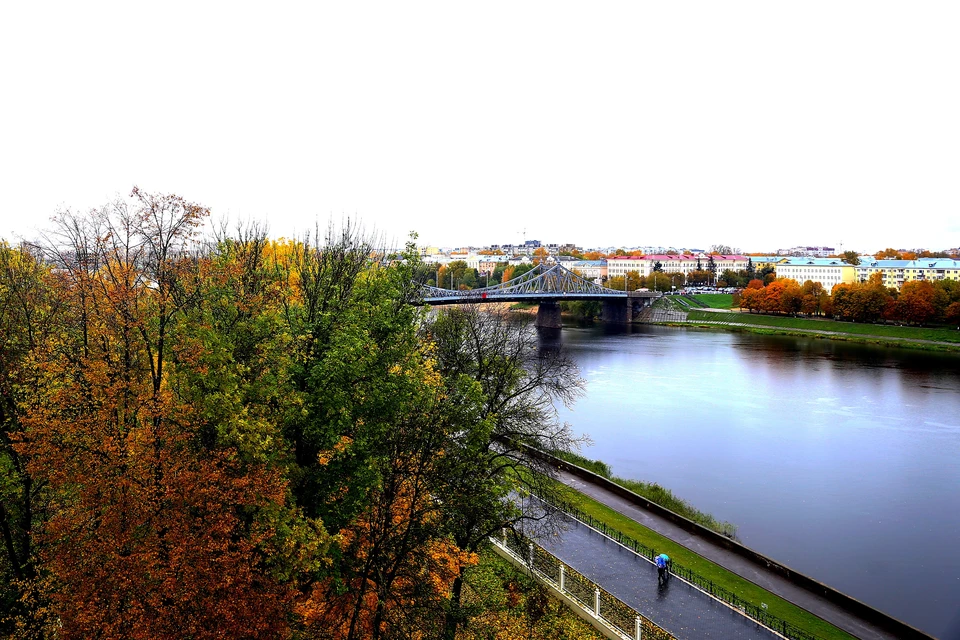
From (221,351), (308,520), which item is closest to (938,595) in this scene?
(308,520)

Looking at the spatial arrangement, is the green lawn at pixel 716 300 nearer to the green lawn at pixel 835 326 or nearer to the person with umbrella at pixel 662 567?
the green lawn at pixel 835 326

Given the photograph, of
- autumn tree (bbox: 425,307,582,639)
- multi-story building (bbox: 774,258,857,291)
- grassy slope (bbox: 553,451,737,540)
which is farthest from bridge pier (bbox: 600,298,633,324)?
autumn tree (bbox: 425,307,582,639)

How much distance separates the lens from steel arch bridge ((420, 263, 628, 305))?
48062 mm

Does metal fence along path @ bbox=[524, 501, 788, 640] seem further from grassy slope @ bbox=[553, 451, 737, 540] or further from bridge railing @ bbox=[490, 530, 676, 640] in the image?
grassy slope @ bbox=[553, 451, 737, 540]

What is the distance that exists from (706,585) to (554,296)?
47.0 metres

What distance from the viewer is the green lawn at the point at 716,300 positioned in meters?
69.9

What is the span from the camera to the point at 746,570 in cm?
1131

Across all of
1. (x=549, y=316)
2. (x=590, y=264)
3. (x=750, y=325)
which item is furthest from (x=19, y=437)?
(x=590, y=264)

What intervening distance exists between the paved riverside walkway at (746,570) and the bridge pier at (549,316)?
41.8m

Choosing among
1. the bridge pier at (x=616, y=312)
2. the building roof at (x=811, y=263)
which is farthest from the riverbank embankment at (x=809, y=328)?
the building roof at (x=811, y=263)

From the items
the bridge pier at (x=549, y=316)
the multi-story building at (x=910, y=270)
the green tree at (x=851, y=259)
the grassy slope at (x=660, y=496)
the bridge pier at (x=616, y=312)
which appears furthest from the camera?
the green tree at (x=851, y=259)

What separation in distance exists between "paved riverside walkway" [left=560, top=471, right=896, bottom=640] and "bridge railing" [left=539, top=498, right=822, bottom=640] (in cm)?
51

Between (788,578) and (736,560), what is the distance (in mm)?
890

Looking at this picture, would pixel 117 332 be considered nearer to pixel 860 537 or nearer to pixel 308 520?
pixel 308 520
